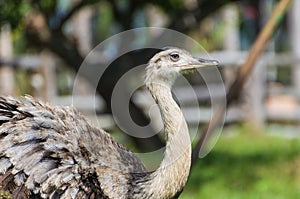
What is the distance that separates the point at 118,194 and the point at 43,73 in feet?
27.3

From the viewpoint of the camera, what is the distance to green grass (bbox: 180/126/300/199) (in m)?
7.74

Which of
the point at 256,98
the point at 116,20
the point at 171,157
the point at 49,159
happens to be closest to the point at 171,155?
the point at 171,157

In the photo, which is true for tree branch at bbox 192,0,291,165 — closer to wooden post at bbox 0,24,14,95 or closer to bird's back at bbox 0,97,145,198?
bird's back at bbox 0,97,145,198

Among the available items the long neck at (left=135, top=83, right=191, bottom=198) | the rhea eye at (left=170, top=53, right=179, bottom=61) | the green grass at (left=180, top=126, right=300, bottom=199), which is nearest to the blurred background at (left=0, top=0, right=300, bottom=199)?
the green grass at (left=180, top=126, right=300, bottom=199)

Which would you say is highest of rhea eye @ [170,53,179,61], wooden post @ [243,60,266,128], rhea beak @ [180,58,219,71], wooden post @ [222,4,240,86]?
rhea eye @ [170,53,179,61]

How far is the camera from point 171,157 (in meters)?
4.73

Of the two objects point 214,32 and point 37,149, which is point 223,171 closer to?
point 37,149

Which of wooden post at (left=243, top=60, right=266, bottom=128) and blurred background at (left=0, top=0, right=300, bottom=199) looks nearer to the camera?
blurred background at (left=0, top=0, right=300, bottom=199)

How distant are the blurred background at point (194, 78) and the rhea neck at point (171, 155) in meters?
2.39

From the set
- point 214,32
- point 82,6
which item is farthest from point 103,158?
point 214,32

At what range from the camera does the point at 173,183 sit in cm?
470

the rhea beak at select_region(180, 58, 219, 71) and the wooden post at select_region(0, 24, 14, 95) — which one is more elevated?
the rhea beak at select_region(180, 58, 219, 71)

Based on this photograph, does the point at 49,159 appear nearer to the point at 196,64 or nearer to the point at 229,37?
the point at 196,64

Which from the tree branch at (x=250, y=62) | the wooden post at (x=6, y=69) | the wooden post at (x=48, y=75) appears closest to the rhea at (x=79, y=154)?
the tree branch at (x=250, y=62)
